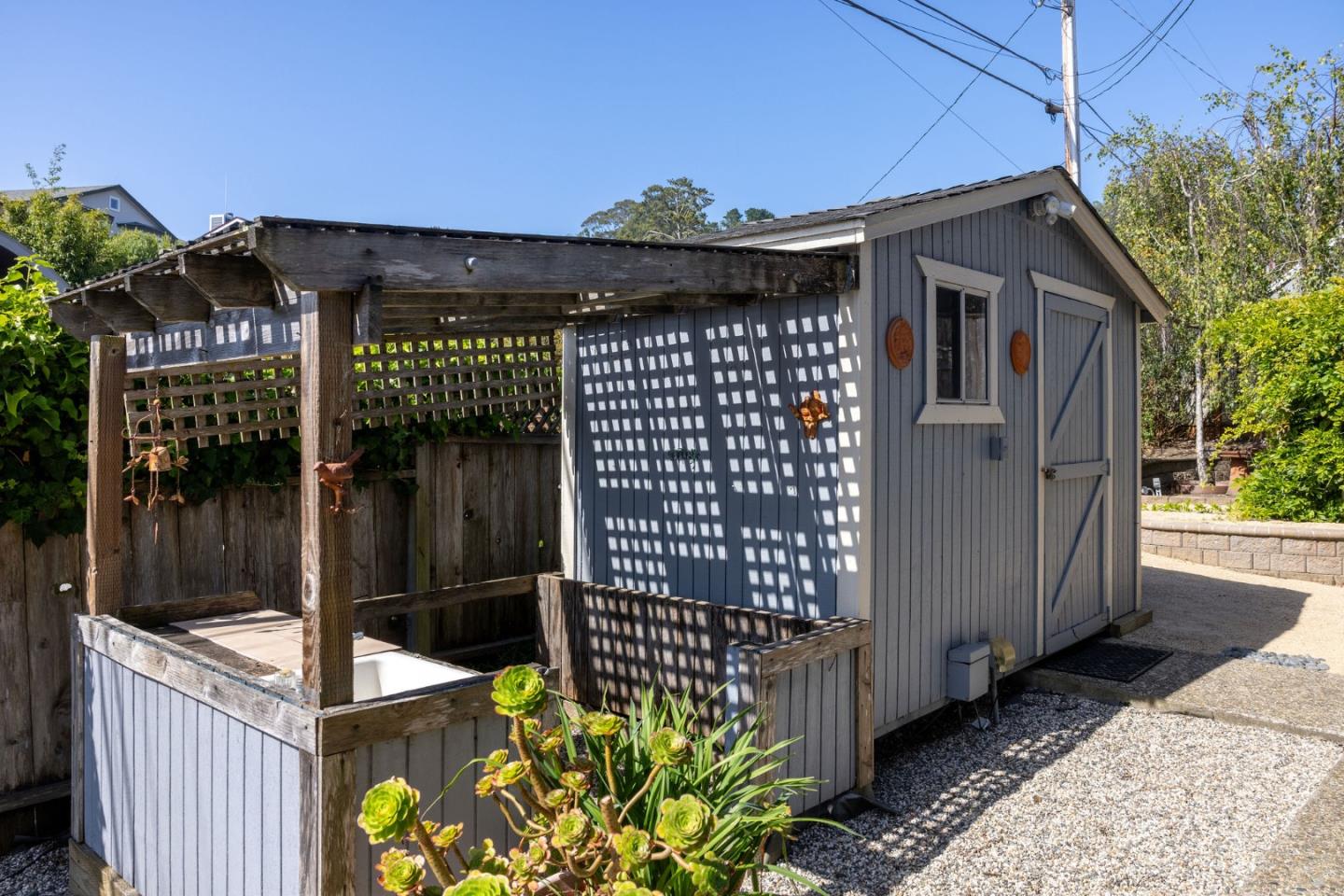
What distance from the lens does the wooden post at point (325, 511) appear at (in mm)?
2217

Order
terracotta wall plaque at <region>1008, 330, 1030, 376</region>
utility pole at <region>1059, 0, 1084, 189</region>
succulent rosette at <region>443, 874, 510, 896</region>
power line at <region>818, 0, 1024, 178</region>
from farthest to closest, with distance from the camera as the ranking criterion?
power line at <region>818, 0, 1024, 178</region> < utility pole at <region>1059, 0, 1084, 189</region> < terracotta wall plaque at <region>1008, 330, 1030, 376</region> < succulent rosette at <region>443, 874, 510, 896</region>

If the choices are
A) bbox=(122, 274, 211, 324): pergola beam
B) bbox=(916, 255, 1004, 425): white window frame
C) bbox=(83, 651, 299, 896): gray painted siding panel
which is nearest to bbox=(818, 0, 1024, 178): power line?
bbox=(916, 255, 1004, 425): white window frame

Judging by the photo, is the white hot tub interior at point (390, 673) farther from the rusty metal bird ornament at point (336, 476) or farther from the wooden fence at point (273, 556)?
the wooden fence at point (273, 556)

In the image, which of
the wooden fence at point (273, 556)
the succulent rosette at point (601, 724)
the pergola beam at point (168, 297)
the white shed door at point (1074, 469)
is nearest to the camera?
the succulent rosette at point (601, 724)

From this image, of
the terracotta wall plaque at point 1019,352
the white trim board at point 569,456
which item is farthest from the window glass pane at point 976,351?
the white trim board at point 569,456

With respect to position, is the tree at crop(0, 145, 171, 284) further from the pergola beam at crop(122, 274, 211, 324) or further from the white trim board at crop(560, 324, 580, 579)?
the pergola beam at crop(122, 274, 211, 324)

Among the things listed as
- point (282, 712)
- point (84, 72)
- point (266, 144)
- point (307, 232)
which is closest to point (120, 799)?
point (282, 712)

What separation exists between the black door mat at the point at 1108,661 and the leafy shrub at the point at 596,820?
380cm

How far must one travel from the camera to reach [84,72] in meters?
19.3

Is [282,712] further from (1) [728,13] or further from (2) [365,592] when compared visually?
(1) [728,13]

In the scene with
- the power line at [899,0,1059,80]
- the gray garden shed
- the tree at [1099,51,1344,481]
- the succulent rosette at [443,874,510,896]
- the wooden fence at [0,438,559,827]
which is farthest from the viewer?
the tree at [1099,51,1344,481]

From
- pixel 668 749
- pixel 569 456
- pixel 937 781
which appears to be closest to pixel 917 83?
pixel 569 456

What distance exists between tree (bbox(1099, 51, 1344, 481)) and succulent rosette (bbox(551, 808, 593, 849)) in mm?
14045

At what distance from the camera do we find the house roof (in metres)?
3.88
